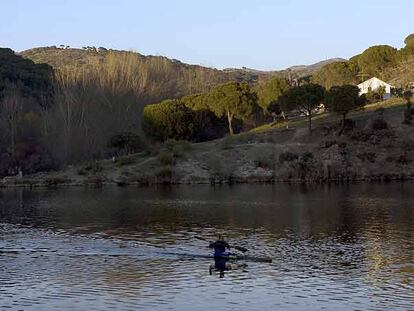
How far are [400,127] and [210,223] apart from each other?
5545cm

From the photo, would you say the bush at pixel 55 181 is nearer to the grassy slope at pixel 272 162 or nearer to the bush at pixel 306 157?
the grassy slope at pixel 272 162

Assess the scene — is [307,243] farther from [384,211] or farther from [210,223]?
[384,211]

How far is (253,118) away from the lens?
11862cm

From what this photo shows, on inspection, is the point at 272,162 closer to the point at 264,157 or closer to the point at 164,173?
the point at 264,157

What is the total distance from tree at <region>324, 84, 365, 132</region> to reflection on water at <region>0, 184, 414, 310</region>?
85.9ft

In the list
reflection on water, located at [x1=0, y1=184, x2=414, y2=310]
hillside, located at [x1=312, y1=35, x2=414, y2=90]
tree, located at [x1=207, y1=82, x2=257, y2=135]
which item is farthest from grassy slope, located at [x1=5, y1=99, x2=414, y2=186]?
hillside, located at [x1=312, y1=35, x2=414, y2=90]

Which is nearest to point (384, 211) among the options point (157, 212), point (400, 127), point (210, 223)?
point (210, 223)

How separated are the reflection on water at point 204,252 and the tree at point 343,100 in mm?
26173

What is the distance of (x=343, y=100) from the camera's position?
312ft

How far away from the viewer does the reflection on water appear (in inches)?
1123

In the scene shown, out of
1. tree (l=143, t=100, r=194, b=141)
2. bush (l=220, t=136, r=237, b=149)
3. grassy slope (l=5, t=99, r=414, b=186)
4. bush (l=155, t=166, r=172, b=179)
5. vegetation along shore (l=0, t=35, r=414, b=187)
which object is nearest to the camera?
grassy slope (l=5, t=99, r=414, b=186)

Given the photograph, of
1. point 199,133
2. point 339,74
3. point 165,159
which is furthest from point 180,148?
point 339,74

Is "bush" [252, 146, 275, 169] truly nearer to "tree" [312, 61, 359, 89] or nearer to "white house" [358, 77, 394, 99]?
"white house" [358, 77, 394, 99]

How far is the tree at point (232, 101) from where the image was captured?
10881 cm
